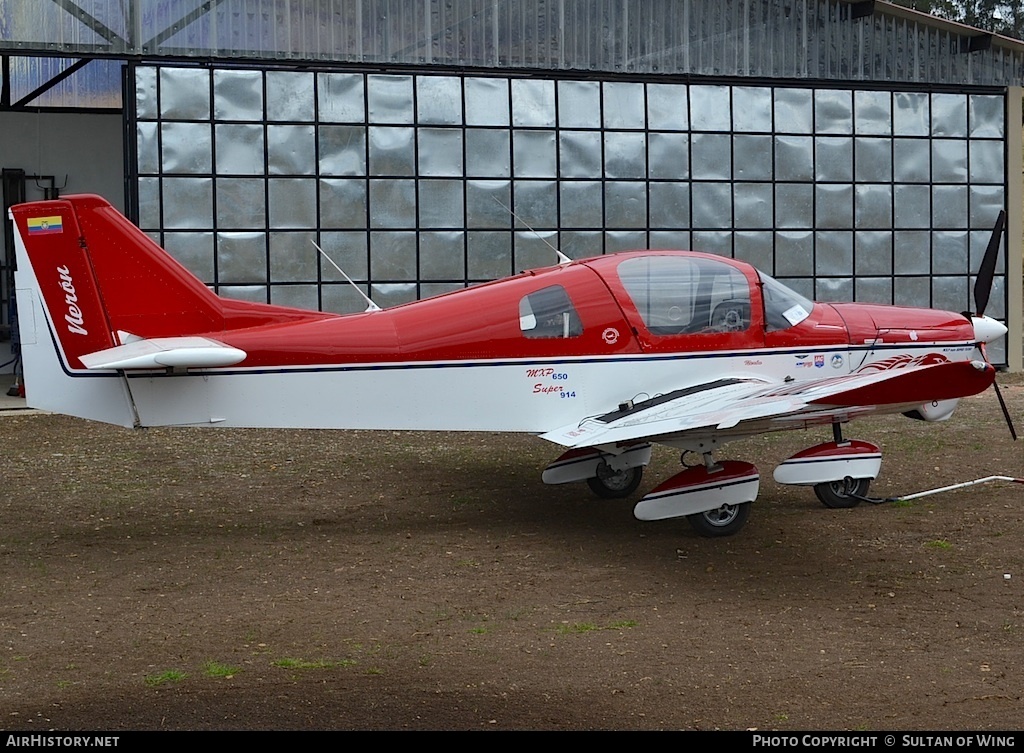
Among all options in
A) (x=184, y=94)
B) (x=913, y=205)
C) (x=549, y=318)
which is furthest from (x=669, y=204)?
(x=549, y=318)

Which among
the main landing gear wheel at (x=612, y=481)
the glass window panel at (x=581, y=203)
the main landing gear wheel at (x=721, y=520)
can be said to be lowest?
the main landing gear wheel at (x=612, y=481)

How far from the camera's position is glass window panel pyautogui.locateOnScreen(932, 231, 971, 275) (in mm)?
18906

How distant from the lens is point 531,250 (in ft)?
56.7

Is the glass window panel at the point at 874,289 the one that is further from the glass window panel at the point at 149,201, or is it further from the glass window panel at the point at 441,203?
the glass window panel at the point at 149,201

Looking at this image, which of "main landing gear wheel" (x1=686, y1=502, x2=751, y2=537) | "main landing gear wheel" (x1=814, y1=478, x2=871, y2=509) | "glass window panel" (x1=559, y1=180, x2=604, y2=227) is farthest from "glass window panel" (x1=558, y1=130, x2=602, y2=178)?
"main landing gear wheel" (x1=686, y1=502, x2=751, y2=537)

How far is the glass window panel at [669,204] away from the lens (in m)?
17.7

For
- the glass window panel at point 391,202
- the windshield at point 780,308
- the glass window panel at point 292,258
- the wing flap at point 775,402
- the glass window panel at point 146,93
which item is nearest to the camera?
the wing flap at point 775,402

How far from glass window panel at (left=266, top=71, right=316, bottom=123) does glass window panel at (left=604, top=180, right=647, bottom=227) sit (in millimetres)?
4510

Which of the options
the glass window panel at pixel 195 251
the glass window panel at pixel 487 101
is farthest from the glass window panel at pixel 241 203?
the glass window panel at pixel 487 101

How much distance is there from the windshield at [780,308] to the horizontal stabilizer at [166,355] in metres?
4.07

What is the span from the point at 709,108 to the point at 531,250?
3.60 m

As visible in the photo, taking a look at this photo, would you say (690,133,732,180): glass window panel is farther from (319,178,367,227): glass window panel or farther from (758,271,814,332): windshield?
(758,271,814,332): windshield

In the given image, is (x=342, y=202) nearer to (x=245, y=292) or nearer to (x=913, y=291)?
(x=245, y=292)

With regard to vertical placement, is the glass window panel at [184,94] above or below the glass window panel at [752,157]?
above
